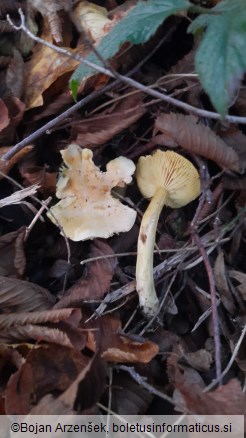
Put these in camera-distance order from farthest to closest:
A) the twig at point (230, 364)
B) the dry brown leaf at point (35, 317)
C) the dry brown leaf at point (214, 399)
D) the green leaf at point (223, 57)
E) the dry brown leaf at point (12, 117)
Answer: the dry brown leaf at point (12, 117) < the dry brown leaf at point (35, 317) < the twig at point (230, 364) < the dry brown leaf at point (214, 399) < the green leaf at point (223, 57)

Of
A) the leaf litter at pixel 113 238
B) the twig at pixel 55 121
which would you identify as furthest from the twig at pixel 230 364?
the twig at pixel 55 121

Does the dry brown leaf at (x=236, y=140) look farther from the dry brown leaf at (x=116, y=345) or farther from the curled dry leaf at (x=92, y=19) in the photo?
the dry brown leaf at (x=116, y=345)

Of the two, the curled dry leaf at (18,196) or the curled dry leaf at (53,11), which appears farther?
the curled dry leaf at (53,11)

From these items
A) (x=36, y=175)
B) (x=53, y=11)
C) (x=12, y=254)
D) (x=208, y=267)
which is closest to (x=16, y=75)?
(x=53, y=11)

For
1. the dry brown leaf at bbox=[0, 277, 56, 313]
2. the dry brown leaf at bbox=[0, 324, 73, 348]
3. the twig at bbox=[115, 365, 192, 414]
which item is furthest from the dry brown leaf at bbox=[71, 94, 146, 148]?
the twig at bbox=[115, 365, 192, 414]

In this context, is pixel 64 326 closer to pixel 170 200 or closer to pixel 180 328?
pixel 180 328

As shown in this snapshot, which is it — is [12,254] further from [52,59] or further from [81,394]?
[52,59]

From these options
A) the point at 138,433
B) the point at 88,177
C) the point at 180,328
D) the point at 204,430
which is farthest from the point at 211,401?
the point at 88,177
